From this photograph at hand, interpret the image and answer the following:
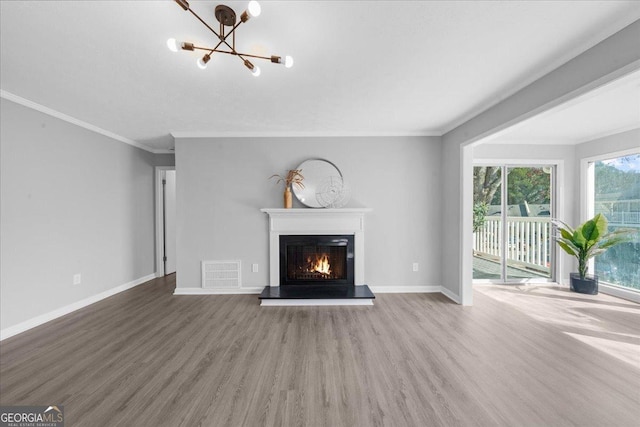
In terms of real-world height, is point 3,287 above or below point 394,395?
above

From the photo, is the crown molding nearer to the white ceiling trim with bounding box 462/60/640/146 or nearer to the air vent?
the air vent

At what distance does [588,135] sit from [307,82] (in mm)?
4640

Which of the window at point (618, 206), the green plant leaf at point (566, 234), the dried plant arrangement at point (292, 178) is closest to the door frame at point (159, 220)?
the dried plant arrangement at point (292, 178)

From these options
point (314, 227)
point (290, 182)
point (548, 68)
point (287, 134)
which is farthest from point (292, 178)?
point (548, 68)

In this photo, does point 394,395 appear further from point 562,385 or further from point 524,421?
point 562,385

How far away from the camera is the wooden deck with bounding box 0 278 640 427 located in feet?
5.47

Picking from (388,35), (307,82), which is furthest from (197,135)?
(388,35)

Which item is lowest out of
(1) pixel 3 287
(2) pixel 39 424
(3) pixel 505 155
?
(2) pixel 39 424

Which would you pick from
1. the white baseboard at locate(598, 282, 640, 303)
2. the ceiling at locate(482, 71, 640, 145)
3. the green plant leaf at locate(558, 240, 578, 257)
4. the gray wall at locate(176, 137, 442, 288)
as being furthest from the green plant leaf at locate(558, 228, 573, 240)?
the gray wall at locate(176, 137, 442, 288)

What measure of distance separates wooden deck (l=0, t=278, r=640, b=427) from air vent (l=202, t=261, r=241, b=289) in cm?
63

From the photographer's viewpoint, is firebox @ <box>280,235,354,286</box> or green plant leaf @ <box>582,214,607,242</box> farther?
firebox @ <box>280,235,354,286</box>

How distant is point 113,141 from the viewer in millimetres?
4137

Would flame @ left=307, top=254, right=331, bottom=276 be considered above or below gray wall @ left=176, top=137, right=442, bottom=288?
below

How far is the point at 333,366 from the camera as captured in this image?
215 centimetres
